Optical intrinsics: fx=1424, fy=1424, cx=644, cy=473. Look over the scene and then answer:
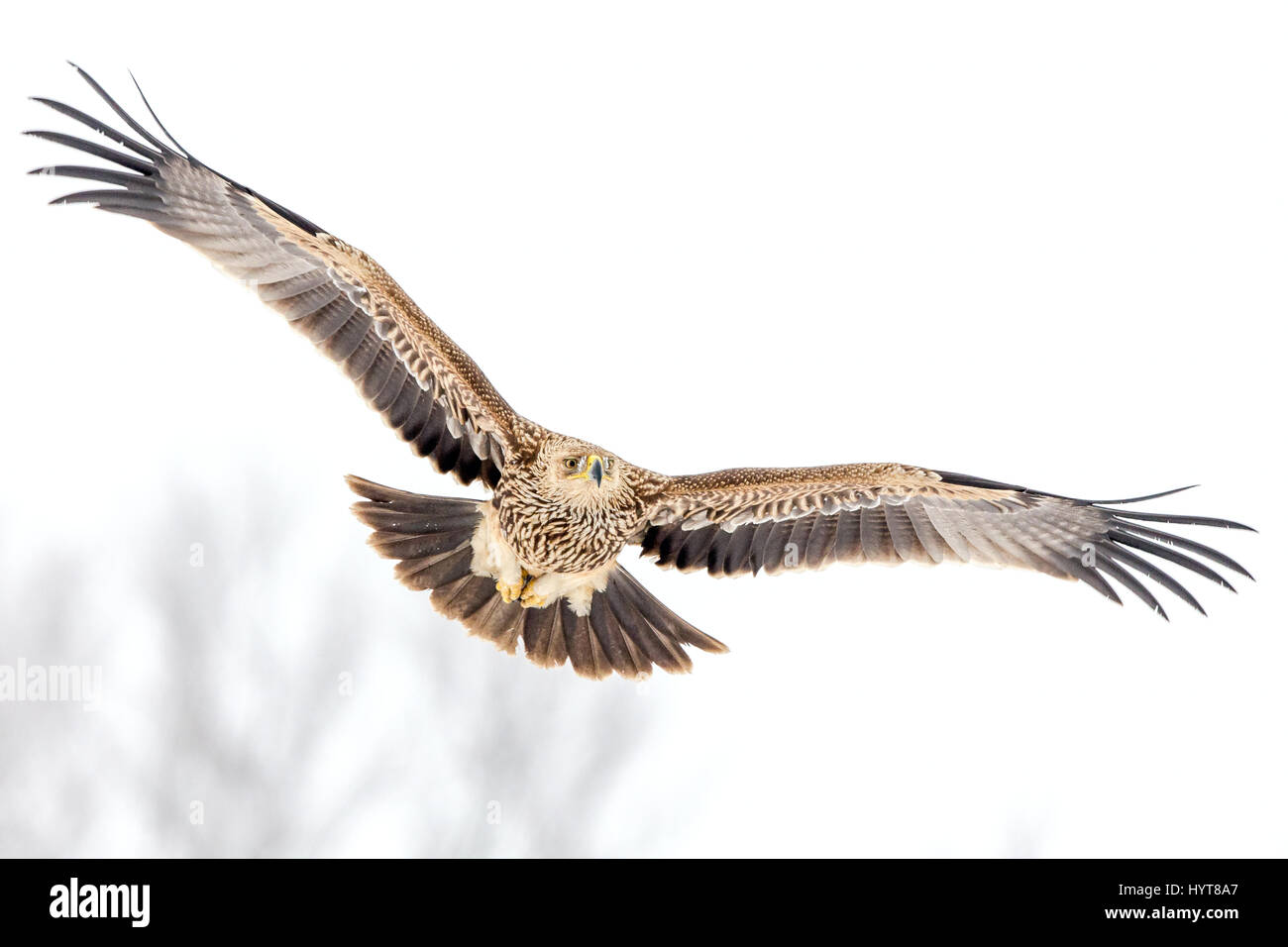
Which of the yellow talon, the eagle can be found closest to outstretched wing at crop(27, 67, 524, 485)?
the eagle

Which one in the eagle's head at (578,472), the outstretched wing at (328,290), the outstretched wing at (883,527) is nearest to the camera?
the outstretched wing at (328,290)

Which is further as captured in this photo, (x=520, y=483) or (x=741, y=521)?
(x=741, y=521)

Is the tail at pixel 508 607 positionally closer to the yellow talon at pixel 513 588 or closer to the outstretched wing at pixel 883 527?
the yellow talon at pixel 513 588

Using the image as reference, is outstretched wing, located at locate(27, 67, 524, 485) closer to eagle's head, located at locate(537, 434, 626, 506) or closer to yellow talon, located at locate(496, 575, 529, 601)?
eagle's head, located at locate(537, 434, 626, 506)

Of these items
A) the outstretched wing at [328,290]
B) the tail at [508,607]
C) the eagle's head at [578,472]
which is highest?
the outstretched wing at [328,290]

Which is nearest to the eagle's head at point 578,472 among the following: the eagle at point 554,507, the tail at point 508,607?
the eagle at point 554,507

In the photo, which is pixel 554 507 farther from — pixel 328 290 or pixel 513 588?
pixel 328 290

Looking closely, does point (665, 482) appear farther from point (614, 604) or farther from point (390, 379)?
point (390, 379)

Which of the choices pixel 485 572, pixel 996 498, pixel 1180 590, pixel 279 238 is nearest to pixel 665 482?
pixel 485 572

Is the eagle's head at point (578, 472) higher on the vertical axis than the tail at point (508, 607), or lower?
higher
